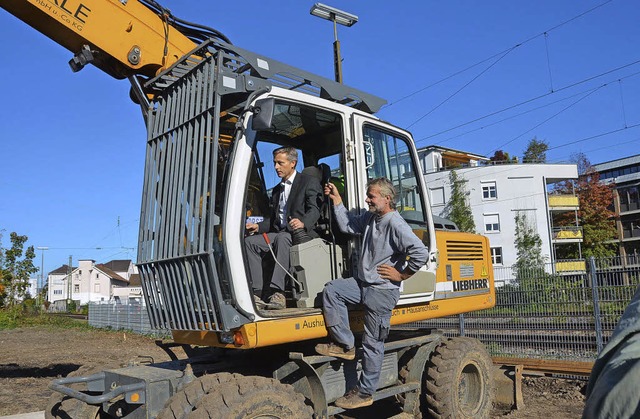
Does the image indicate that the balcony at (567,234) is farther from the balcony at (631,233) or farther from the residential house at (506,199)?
the balcony at (631,233)

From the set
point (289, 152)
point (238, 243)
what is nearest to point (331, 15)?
point (289, 152)

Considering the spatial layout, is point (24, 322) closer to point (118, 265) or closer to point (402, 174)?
point (402, 174)

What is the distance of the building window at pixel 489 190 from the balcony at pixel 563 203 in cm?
587

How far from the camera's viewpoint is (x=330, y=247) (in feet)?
17.2

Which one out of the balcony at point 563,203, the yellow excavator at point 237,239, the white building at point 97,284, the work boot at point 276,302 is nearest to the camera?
the yellow excavator at point 237,239

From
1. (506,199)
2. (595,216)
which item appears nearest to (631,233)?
(595,216)

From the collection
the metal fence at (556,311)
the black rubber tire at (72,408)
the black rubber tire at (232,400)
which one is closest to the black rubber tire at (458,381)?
the black rubber tire at (232,400)

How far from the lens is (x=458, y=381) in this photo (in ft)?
20.4

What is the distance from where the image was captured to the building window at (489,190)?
47.7m

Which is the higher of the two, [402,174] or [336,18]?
[336,18]

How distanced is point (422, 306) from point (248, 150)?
8.85 feet

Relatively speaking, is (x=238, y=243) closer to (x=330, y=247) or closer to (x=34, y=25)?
(x=330, y=247)

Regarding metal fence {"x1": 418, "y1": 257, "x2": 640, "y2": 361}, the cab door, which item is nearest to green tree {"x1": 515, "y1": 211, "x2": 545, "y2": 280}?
metal fence {"x1": 418, "y1": 257, "x2": 640, "y2": 361}

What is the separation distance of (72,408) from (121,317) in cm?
2489
